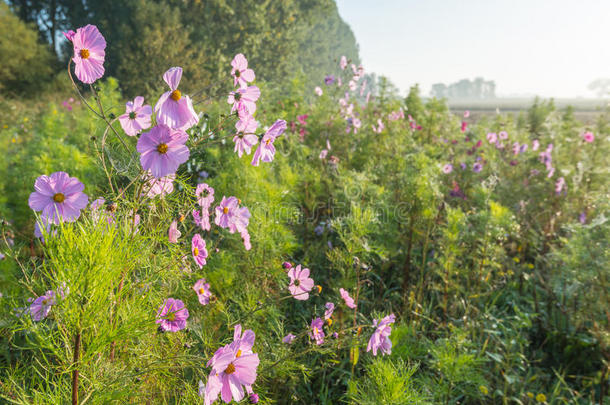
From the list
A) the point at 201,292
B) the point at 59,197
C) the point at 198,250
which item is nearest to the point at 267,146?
the point at 198,250

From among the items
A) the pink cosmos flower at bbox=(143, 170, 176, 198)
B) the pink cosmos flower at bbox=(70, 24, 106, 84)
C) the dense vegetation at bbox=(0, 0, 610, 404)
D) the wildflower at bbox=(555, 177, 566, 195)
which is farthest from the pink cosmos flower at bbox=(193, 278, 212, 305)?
the wildflower at bbox=(555, 177, 566, 195)

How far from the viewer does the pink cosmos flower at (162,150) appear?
2.70 ft

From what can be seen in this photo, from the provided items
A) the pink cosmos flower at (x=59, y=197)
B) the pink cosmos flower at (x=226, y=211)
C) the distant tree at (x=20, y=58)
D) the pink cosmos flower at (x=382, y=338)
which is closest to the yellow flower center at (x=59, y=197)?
the pink cosmos flower at (x=59, y=197)

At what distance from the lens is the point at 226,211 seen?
4.62 feet

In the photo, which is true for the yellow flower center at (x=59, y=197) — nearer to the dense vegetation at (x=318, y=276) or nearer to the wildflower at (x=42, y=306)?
the dense vegetation at (x=318, y=276)

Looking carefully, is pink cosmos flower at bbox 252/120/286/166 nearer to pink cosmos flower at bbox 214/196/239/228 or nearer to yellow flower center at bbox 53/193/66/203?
pink cosmos flower at bbox 214/196/239/228

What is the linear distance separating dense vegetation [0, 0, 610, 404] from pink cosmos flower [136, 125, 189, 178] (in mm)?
125

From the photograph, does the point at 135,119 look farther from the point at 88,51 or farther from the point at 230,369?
the point at 230,369

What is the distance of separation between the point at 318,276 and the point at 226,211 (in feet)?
3.84

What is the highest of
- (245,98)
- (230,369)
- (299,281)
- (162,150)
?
(245,98)

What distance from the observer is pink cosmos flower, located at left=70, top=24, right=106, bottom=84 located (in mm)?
875

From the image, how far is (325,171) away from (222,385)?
279 centimetres

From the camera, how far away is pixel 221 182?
2203 millimetres

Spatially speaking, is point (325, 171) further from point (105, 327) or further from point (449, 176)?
point (105, 327)
